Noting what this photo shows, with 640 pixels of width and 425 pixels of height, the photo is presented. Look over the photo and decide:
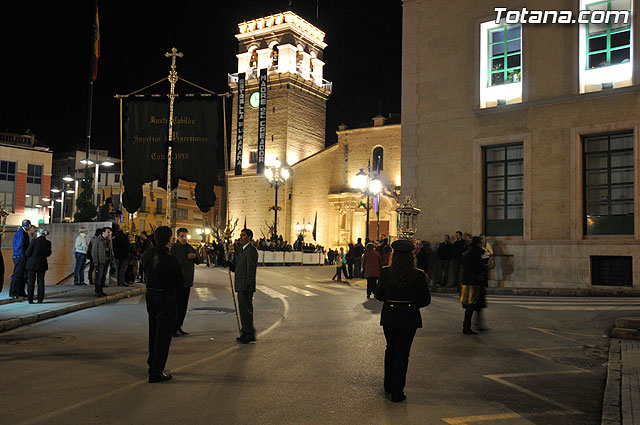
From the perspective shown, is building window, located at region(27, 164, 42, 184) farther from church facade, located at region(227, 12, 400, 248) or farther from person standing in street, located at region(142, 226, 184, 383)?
person standing in street, located at region(142, 226, 184, 383)

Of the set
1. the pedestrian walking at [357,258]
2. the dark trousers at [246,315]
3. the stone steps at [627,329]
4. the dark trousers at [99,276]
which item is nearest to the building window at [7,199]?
the pedestrian walking at [357,258]

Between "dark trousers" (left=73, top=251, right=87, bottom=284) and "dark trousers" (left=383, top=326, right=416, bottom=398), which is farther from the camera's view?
"dark trousers" (left=73, top=251, right=87, bottom=284)

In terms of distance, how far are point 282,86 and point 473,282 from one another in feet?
149

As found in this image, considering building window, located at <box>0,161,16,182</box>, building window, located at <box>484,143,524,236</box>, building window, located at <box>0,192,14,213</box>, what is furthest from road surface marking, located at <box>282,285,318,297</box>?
building window, located at <box>0,161,16,182</box>

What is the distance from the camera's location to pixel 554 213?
18.4 meters

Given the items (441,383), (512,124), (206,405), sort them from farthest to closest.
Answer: (512,124) → (441,383) → (206,405)

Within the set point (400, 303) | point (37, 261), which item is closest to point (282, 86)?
point (37, 261)

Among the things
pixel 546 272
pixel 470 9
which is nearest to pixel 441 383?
pixel 546 272

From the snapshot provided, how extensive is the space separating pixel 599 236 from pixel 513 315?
291 inches

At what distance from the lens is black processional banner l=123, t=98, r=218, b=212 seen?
17.7m

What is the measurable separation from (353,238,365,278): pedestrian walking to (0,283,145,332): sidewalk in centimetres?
870

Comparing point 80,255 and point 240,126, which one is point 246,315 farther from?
point 240,126

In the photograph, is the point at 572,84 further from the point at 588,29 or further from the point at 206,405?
the point at 206,405

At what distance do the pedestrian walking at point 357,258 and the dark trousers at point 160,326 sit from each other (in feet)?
52.2
